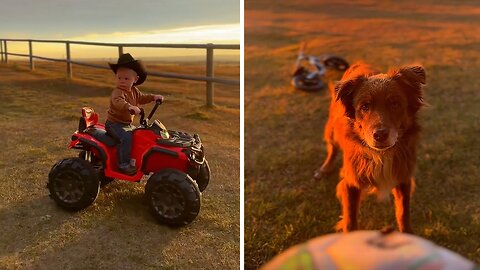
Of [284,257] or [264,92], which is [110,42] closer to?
[284,257]

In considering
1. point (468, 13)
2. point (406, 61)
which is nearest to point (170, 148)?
point (406, 61)

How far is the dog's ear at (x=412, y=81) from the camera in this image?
6.66 feet

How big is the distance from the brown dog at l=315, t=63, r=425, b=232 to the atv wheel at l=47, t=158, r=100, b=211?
1.09m

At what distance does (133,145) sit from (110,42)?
0.49 m

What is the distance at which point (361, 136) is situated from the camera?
6.97ft

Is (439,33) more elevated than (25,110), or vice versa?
(439,33)

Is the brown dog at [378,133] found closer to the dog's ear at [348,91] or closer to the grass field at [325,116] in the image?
the dog's ear at [348,91]

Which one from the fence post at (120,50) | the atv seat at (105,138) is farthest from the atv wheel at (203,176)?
the fence post at (120,50)

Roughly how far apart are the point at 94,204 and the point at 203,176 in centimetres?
49

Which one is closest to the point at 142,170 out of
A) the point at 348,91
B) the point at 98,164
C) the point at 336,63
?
the point at 98,164

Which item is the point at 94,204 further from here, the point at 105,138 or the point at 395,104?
the point at 395,104

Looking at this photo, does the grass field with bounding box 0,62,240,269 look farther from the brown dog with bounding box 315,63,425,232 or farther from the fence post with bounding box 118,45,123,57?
the brown dog with bounding box 315,63,425,232

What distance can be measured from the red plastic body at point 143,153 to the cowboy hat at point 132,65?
234 mm

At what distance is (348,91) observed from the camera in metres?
2.09
